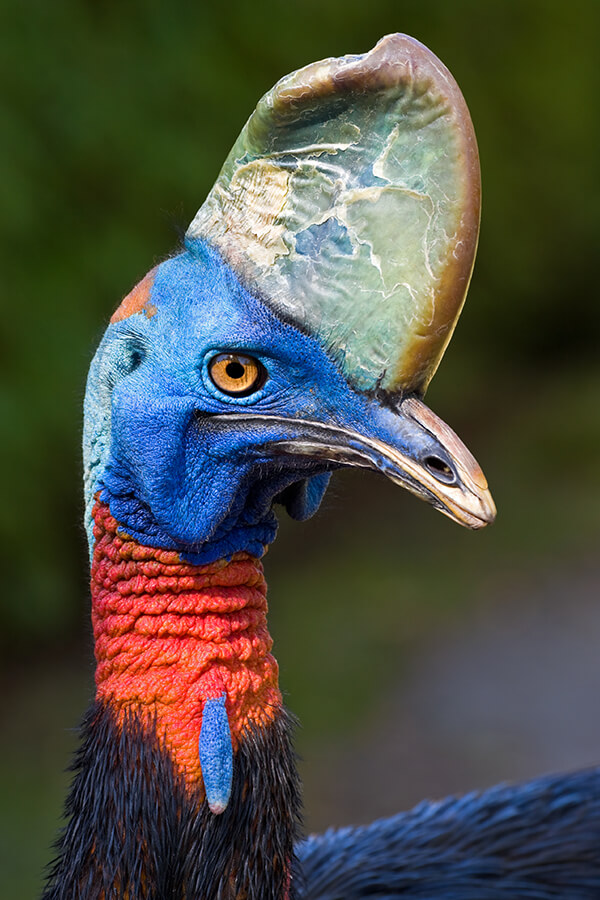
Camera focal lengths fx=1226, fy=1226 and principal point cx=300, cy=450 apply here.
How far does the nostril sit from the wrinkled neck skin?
1.25ft

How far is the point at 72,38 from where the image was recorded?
431cm

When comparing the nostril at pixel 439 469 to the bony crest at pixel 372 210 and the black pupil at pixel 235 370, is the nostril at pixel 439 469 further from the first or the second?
the black pupil at pixel 235 370

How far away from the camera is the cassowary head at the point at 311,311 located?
4.53 feet

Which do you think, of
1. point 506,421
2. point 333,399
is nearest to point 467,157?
point 333,399

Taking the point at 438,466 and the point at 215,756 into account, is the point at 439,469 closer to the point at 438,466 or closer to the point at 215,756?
the point at 438,466

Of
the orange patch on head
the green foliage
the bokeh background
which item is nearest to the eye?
the orange patch on head

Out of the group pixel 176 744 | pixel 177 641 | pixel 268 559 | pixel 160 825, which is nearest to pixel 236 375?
pixel 177 641

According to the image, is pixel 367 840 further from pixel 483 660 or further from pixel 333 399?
pixel 483 660

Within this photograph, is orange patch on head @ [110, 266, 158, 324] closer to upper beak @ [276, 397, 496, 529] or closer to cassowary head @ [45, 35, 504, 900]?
cassowary head @ [45, 35, 504, 900]

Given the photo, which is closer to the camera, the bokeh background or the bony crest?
the bony crest

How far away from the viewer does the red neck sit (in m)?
1.59

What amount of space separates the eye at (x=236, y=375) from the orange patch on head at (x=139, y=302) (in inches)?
4.8

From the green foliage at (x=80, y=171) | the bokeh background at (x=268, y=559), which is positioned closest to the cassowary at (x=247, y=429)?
the bokeh background at (x=268, y=559)

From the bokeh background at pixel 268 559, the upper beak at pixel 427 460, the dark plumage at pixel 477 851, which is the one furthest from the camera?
the bokeh background at pixel 268 559
